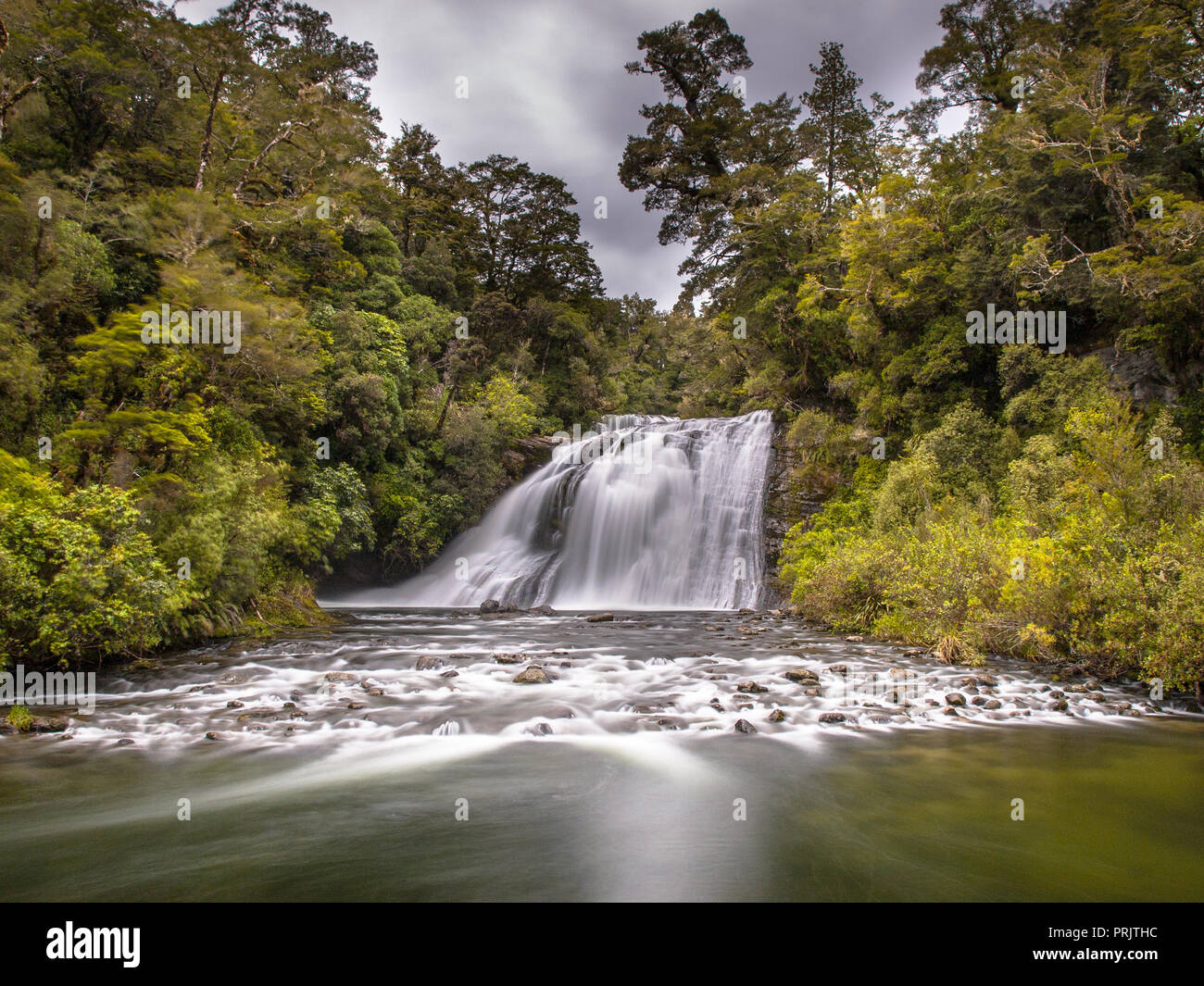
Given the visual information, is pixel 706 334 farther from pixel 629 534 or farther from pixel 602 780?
pixel 602 780

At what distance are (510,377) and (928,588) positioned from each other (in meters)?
24.3

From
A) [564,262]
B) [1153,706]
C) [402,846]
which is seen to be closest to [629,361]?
[564,262]

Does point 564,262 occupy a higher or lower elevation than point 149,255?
higher

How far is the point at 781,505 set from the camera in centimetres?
2206

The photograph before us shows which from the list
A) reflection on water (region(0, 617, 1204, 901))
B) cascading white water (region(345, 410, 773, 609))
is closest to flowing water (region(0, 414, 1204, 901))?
reflection on water (region(0, 617, 1204, 901))

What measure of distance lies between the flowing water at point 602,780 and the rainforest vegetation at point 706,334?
194 centimetres

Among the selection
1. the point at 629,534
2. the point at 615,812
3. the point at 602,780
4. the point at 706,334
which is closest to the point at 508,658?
the point at 602,780

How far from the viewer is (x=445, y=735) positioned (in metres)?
6.80

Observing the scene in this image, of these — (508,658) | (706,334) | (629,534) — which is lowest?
(508,658)

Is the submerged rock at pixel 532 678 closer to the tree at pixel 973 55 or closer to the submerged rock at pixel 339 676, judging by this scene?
the submerged rock at pixel 339 676

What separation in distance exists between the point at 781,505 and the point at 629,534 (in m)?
5.80

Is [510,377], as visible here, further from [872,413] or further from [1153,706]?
[1153,706]

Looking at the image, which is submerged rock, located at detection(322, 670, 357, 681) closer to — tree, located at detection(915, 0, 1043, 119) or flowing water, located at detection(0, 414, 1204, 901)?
flowing water, located at detection(0, 414, 1204, 901)

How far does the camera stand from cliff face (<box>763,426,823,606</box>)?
20.8 m
